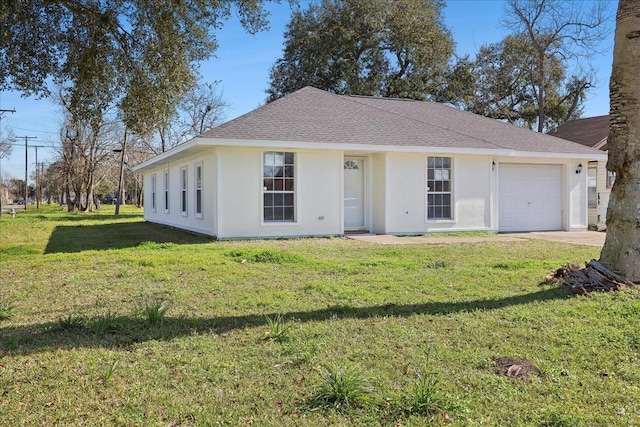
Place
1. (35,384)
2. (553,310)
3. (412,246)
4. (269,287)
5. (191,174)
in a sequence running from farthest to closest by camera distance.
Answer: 1. (191,174)
2. (412,246)
3. (269,287)
4. (553,310)
5. (35,384)

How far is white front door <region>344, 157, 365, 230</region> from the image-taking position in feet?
49.0

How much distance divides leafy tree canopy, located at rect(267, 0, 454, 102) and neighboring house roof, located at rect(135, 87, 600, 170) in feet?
39.6

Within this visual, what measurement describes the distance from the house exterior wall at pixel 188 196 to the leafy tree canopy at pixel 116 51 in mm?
4713

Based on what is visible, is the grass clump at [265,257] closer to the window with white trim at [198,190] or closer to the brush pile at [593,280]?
the brush pile at [593,280]

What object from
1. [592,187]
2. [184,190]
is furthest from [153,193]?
[592,187]

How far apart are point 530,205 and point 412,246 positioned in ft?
22.2

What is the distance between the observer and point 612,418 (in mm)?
3092

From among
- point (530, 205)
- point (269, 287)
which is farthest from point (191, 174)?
point (530, 205)

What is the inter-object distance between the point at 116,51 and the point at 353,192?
812cm

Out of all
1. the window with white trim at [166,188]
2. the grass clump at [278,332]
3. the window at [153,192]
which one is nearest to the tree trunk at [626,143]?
the grass clump at [278,332]

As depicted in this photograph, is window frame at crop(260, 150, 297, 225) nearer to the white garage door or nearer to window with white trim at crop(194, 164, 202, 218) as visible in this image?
window with white trim at crop(194, 164, 202, 218)

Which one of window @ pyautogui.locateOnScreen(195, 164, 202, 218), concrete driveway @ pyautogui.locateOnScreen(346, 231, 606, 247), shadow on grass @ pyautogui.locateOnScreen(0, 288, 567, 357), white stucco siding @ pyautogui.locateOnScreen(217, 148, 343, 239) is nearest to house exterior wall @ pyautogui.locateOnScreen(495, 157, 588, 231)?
concrete driveway @ pyautogui.locateOnScreen(346, 231, 606, 247)

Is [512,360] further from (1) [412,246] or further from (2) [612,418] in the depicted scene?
(1) [412,246]

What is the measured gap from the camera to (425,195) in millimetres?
14719
